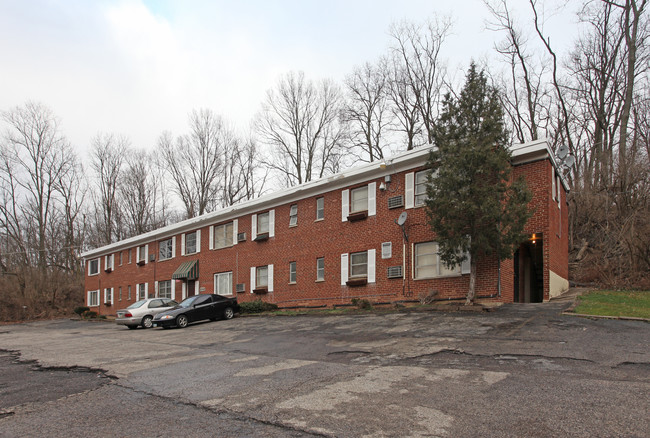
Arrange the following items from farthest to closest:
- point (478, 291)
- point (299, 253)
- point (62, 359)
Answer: point (299, 253), point (478, 291), point (62, 359)

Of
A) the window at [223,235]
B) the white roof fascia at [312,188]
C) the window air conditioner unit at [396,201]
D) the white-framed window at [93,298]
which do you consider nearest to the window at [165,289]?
the white roof fascia at [312,188]

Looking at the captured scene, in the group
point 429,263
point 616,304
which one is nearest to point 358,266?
point 429,263

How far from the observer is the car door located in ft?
66.0

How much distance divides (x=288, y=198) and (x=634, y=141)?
65.6 feet

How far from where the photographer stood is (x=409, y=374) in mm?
7391

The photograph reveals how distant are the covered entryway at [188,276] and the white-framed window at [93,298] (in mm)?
14481

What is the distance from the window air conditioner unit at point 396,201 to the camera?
59.3 feet

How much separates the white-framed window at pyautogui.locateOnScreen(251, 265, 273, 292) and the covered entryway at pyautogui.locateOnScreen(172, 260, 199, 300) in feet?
18.8

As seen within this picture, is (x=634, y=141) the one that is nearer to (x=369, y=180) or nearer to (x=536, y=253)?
(x=536, y=253)

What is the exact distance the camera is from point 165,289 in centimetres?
3181

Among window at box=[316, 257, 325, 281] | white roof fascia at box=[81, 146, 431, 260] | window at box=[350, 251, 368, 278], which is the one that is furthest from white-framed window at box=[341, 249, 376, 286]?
white roof fascia at box=[81, 146, 431, 260]

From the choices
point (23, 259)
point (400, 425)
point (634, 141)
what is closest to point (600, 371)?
point (400, 425)

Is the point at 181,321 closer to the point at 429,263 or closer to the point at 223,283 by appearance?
the point at 223,283

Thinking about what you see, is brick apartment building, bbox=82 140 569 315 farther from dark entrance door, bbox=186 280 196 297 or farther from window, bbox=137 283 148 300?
window, bbox=137 283 148 300
